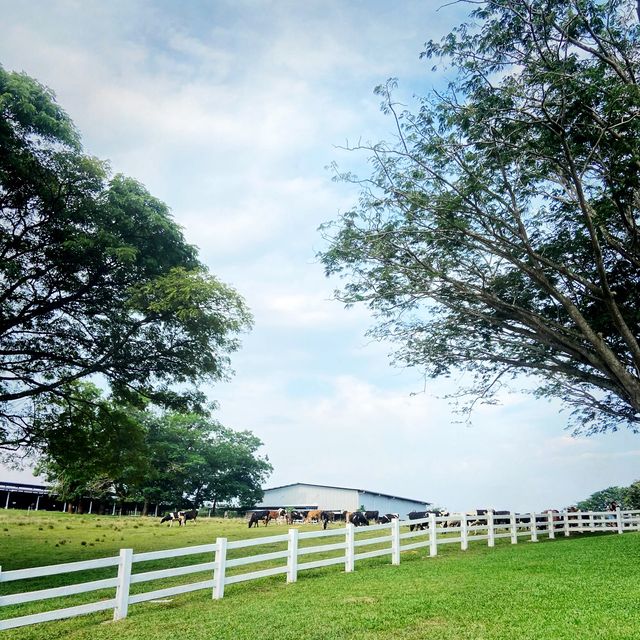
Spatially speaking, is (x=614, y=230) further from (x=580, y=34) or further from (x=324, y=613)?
(x=324, y=613)

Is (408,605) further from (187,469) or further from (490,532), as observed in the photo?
(187,469)

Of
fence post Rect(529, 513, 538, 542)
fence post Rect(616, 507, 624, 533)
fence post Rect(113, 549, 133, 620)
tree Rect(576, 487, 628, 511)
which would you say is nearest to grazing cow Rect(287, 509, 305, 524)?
fence post Rect(529, 513, 538, 542)

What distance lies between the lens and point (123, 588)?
8930 millimetres

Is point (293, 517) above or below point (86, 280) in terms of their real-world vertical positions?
below

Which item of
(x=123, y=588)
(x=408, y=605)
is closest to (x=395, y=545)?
(x=408, y=605)

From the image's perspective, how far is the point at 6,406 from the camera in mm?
20500

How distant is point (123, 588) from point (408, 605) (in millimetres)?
4402

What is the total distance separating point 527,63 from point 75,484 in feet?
160

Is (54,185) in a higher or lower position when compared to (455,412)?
higher

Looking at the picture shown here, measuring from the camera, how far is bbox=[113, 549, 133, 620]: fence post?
28.8 feet

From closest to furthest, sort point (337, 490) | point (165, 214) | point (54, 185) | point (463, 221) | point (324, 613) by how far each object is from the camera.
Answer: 1. point (324, 613)
2. point (463, 221)
3. point (54, 185)
4. point (165, 214)
5. point (337, 490)

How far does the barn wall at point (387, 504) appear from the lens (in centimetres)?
5509

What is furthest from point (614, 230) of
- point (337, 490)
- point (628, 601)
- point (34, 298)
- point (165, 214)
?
point (337, 490)

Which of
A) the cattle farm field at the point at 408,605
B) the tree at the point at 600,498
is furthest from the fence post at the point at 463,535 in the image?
the tree at the point at 600,498
